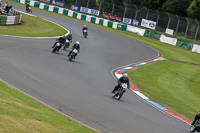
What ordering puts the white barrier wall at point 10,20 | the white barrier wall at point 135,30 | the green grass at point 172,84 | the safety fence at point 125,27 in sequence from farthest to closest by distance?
the white barrier wall at point 135,30 → the safety fence at point 125,27 → the white barrier wall at point 10,20 → the green grass at point 172,84

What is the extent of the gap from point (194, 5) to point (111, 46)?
28763mm

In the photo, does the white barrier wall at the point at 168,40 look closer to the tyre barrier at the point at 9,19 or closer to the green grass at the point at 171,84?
the green grass at the point at 171,84

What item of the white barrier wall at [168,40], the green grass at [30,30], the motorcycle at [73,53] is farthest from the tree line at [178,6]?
the motorcycle at [73,53]

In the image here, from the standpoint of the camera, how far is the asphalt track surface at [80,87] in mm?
12984

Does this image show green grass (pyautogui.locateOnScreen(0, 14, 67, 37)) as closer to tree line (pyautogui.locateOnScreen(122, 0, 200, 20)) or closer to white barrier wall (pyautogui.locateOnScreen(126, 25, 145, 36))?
white barrier wall (pyautogui.locateOnScreen(126, 25, 145, 36))

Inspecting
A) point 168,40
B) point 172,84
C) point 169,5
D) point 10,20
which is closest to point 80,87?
point 172,84

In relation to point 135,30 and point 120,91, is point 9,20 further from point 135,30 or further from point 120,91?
point 135,30

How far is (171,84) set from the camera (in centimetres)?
2602

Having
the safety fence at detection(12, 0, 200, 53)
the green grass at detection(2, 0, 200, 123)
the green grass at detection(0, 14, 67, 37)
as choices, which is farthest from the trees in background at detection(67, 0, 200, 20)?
the green grass at detection(2, 0, 200, 123)

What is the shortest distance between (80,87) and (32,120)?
8.20 metres

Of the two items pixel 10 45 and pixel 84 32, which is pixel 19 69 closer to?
pixel 10 45

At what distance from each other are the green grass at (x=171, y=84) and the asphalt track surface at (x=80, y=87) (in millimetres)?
1712

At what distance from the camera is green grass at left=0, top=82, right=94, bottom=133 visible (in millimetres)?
8241

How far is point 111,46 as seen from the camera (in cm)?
3800
